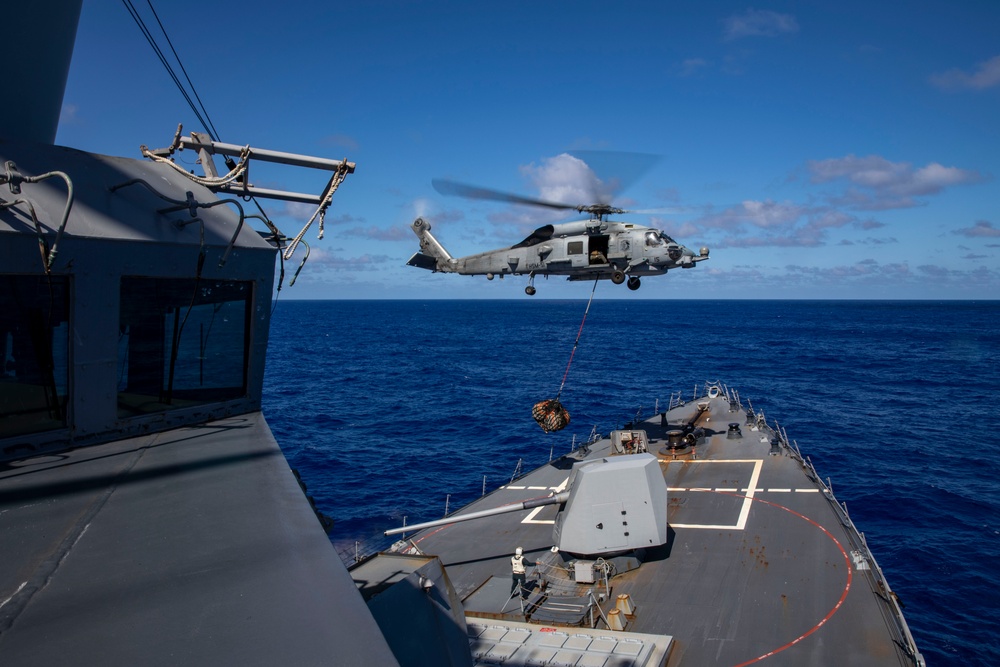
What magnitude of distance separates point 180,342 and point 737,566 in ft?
48.4

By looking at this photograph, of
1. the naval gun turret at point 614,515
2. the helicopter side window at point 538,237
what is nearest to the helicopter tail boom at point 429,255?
the helicopter side window at point 538,237

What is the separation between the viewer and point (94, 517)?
4250 mm

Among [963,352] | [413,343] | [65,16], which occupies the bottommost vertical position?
[413,343]

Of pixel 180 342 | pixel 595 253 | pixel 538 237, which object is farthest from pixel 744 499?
pixel 180 342

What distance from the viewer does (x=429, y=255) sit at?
29.8m

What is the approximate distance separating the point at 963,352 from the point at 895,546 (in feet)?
251

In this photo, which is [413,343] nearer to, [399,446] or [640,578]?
[399,446]

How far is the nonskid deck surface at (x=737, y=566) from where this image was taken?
13.1 metres

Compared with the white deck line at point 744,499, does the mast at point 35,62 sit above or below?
above

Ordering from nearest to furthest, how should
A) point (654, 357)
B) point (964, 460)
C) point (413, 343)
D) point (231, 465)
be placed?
point (231, 465) < point (964, 460) < point (654, 357) < point (413, 343)

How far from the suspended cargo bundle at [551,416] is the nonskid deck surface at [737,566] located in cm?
239

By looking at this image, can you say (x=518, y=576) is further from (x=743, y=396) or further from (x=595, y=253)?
(x=743, y=396)

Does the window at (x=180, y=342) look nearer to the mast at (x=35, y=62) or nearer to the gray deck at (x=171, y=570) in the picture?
the gray deck at (x=171, y=570)

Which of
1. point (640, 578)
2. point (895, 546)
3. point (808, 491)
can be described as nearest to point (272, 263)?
point (640, 578)
